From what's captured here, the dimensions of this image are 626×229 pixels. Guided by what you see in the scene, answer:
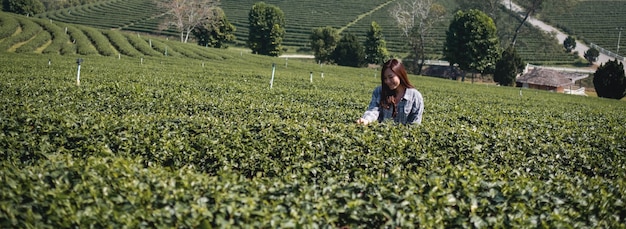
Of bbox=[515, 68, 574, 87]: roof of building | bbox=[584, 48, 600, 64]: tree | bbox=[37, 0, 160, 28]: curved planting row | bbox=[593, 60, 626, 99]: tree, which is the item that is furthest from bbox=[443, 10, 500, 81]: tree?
bbox=[37, 0, 160, 28]: curved planting row

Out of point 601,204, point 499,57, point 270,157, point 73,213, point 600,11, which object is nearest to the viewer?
point 73,213

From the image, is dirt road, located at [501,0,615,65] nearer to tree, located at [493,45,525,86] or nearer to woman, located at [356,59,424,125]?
tree, located at [493,45,525,86]

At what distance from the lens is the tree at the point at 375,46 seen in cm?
6706

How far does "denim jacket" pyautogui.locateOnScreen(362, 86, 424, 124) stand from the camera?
7.00 m

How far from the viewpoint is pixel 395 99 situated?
23.1 ft

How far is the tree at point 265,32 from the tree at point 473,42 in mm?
25364

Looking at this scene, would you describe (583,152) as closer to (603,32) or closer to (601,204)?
(601,204)

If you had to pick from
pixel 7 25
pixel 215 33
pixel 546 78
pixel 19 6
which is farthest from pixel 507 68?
pixel 19 6

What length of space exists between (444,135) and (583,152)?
2247 millimetres

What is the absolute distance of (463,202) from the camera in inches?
160

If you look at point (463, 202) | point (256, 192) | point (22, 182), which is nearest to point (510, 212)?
point (463, 202)

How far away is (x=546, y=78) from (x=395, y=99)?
58.4m

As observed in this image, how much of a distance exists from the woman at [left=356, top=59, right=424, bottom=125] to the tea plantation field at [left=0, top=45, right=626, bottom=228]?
0.77 feet

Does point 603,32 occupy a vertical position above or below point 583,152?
above
